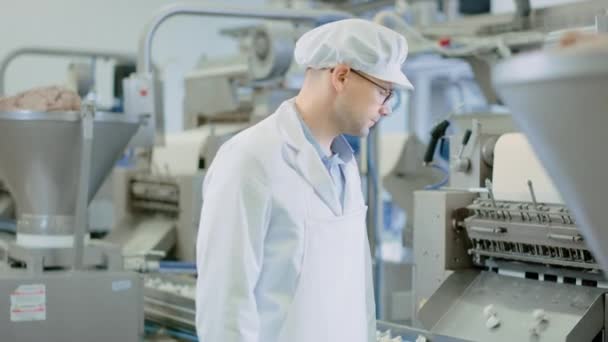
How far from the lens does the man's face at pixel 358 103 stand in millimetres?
1694

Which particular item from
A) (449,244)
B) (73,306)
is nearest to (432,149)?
(449,244)

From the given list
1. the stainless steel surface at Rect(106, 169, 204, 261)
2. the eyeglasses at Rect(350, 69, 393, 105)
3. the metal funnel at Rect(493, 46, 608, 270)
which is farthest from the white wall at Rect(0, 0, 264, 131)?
the metal funnel at Rect(493, 46, 608, 270)

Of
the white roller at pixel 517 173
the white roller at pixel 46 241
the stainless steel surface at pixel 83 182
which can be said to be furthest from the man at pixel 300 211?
the white roller at pixel 46 241

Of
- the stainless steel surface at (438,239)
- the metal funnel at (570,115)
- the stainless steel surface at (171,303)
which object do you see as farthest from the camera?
the stainless steel surface at (171,303)

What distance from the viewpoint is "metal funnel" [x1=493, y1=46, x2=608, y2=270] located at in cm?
98

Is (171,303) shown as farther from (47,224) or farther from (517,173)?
(517,173)

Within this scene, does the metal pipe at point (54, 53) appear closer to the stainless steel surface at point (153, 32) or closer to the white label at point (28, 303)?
the stainless steel surface at point (153, 32)

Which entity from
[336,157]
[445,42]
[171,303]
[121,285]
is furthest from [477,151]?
[445,42]

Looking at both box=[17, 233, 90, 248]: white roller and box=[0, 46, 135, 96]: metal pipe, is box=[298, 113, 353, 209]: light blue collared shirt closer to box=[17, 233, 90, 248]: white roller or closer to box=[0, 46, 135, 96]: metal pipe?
box=[17, 233, 90, 248]: white roller

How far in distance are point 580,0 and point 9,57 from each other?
2.67 m

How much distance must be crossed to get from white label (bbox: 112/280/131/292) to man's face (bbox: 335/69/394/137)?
98cm

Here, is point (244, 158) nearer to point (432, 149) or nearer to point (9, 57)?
point (432, 149)

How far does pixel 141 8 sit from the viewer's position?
7.13m

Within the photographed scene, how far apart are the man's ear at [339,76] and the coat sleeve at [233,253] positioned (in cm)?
24
